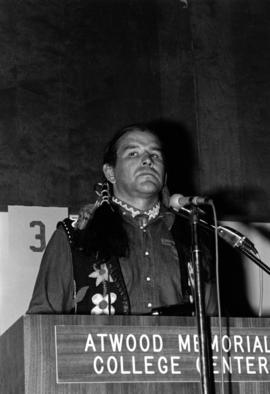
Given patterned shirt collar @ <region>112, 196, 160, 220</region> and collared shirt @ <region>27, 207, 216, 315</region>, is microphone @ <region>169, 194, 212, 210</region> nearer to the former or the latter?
collared shirt @ <region>27, 207, 216, 315</region>

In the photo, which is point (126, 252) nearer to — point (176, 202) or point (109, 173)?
point (109, 173)

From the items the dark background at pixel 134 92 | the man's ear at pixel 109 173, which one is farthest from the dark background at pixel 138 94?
the man's ear at pixel 109 173

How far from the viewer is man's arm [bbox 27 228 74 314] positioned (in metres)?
2.86

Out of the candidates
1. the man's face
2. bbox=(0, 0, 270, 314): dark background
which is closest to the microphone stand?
the man's face

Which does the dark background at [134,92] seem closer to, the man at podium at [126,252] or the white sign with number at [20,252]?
the white sign with number at [20,252]

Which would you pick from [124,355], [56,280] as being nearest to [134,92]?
[56,280]

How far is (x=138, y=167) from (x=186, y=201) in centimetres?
100

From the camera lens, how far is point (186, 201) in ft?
7.11

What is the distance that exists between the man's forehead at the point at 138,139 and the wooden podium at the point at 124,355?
1136 mm

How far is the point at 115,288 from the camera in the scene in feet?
9.57

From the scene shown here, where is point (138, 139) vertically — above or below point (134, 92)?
below

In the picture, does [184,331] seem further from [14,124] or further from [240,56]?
[240,56]

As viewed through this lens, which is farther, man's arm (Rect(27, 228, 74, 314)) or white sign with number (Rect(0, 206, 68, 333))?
white sign with number (Rect(0, 206, 68, 333))

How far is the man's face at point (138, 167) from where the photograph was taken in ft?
10.2
